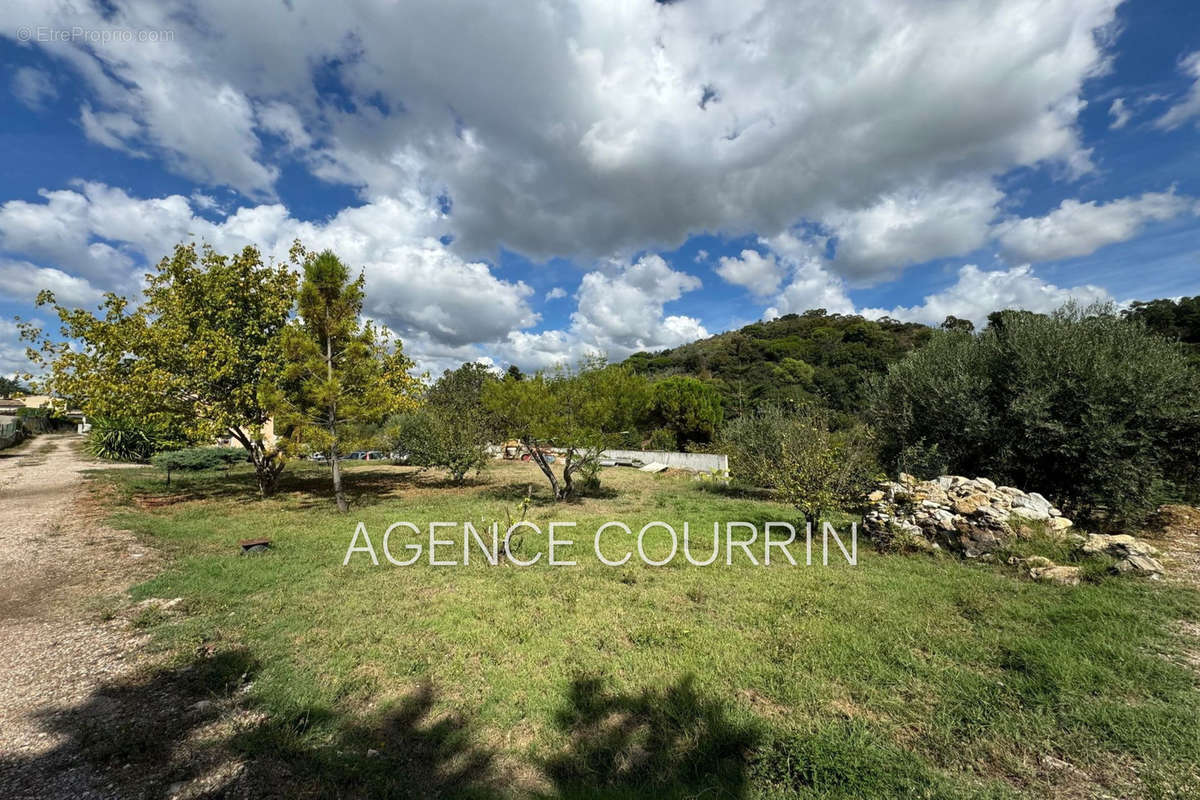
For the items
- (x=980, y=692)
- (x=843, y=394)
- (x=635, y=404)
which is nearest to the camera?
(x=980, y=692)

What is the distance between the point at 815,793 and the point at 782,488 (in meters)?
7.02

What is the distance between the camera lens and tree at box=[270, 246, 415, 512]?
455 inches

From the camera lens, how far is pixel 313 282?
38.9 ft

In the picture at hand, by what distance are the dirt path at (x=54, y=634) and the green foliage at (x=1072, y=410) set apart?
1460cm

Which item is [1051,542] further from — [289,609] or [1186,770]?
[289,609]

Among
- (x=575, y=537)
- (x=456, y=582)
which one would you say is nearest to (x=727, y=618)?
(x=456, y=582)

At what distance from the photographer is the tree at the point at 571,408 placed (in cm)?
1323

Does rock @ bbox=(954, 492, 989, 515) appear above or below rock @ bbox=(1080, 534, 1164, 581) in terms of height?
above

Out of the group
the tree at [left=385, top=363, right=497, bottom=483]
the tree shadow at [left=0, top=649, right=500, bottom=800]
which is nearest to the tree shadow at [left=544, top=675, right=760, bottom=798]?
the tree shadow at [left=0, top=649, right=500, bottom=800]

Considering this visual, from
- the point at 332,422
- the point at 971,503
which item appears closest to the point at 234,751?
the point at 332,422

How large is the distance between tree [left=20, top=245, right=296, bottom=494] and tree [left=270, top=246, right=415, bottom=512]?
1.01m

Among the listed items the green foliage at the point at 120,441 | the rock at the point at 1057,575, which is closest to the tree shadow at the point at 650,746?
the rock at the point at 1057,575

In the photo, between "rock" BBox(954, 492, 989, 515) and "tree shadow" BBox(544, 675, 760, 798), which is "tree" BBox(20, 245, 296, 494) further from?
"rock" BBox(954, 492, 989, 515)

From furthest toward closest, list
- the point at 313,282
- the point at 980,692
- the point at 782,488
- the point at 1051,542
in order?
the point at 313,282 < the point at 782,488 < the point at 1051,542 < the point at 980,692
